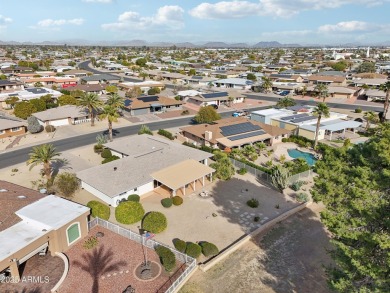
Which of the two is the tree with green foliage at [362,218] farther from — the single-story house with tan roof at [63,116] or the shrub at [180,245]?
the single-story house with tan roof at [63,116]

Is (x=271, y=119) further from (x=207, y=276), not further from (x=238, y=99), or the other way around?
(x=207, y=276)

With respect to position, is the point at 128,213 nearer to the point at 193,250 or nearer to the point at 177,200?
the point at 177,200

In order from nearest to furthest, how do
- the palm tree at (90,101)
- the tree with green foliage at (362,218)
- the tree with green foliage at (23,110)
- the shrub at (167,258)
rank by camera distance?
the tree with green foliage at (362,218)
the shrub at (167,258)
the palm tree at (90,101)
the tree with green foliage at (23,110)

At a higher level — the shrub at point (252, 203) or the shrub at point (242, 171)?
the shrub at point (242, 171)

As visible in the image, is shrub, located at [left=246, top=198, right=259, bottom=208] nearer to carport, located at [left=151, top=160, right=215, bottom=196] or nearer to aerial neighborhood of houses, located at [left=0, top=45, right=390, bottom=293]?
aerial neighborhood of houses, located at [left=0, top=45, right=390, bottom=293]

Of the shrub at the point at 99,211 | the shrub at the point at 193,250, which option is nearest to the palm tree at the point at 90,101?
the shrub at the point at 99,211

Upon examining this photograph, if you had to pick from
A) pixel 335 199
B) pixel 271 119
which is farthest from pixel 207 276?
pixel 271 119
